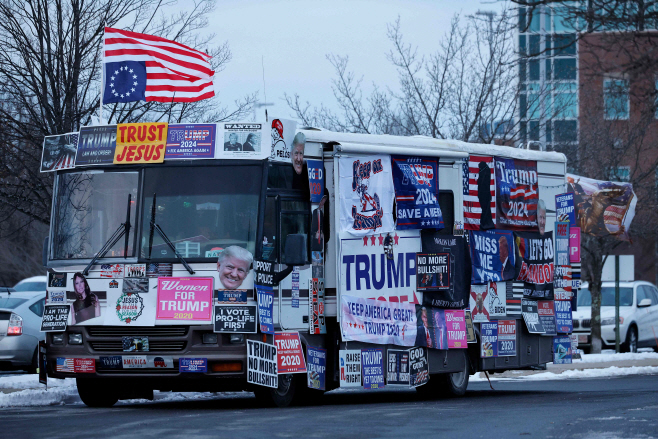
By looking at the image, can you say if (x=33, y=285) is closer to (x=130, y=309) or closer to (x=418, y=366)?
(x=418, y=366)

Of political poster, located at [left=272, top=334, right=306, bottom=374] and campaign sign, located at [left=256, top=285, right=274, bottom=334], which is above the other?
campaign sign, located at [left=256, top=285, right=274, bottom=334]

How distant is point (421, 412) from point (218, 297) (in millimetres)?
2311

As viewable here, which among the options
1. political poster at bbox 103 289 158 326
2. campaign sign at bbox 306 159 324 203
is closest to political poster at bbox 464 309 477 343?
campaign sign at bbox 306 159 324 203

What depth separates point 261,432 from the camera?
9.34 meters

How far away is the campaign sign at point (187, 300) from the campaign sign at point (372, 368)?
203cm

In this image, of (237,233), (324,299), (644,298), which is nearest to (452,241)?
(324,299)

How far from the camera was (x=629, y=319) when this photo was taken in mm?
26969

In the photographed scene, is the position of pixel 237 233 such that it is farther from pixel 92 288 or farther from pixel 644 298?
pixel 644 298

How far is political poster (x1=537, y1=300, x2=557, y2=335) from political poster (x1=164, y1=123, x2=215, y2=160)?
18.6 feet

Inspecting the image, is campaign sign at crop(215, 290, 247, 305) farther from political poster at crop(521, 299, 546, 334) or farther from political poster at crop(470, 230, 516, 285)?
political poster at crop(521, 299, 546, 334)

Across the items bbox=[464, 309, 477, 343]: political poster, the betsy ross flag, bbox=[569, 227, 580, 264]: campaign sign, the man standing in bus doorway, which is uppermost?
the betsy ross flag

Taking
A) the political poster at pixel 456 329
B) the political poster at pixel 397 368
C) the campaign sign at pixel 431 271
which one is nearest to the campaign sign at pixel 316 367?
the political poster at pixel 397 368

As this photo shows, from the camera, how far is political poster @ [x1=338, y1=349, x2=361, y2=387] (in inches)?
484

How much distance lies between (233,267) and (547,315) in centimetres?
570
